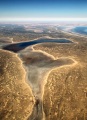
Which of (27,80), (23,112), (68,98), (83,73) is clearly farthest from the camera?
(83,73)

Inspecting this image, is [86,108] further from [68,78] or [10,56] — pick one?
[10,56]

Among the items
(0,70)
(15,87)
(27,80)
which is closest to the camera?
(15,87)

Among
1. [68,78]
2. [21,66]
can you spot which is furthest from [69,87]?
[21,66]

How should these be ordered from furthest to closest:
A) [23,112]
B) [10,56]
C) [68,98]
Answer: [10,56]
[68,98]
[23,112]

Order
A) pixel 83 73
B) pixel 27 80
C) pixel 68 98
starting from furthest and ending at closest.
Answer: pixel 83 73 → pixel 27 80 → pixel 68 98

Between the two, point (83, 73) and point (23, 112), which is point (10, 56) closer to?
point (83, 73)

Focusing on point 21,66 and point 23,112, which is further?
point 21,66

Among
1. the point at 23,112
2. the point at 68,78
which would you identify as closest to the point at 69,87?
the point at 68,78

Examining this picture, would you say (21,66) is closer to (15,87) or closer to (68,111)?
(15,87)

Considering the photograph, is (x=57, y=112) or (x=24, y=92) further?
(x=24, y=92)
